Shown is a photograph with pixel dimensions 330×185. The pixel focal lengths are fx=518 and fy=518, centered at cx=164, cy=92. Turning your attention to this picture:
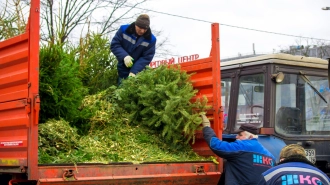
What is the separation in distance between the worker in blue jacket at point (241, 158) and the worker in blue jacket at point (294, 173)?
4.80 feet

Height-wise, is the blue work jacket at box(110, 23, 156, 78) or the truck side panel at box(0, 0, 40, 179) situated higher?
the blue work jacket at box(110, 23, 156, 78)

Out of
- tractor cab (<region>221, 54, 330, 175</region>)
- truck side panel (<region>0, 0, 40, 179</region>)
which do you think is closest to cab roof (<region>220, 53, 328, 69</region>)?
tractor cab (<region>221, 54, 330, 175</region>)

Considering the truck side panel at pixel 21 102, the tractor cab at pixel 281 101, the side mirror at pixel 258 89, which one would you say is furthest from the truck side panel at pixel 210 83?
the truck side panel at pixel 21 102

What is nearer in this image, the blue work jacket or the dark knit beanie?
the dark knit beanie

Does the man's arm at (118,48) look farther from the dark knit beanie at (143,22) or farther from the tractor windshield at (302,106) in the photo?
the tractor windshield at (302,106)

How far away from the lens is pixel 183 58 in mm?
6805

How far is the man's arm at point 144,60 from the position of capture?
7.19 metres

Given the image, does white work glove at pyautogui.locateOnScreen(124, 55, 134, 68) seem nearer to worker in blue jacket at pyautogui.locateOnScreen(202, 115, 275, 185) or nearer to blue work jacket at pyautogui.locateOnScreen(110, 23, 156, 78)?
blue work jacket at pyautogui.locateOnScreen(110, 23, 156, 78)

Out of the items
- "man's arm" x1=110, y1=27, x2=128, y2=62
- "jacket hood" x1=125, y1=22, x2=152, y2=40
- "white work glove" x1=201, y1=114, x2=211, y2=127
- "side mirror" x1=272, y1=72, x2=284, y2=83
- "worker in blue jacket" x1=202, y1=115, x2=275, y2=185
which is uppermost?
"jacket hood" x1=125, y1=22, x2=152, y2=40

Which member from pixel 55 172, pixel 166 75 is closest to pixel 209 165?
pixel 166 75

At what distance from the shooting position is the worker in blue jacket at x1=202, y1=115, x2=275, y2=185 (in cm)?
573

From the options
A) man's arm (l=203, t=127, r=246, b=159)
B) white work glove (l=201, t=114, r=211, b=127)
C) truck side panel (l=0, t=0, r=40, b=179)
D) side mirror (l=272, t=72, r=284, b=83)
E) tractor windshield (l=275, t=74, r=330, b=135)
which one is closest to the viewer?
truck side panel (l=0, t=0, r=40, b=179)

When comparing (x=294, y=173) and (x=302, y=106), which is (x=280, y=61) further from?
(x=294, y=173)

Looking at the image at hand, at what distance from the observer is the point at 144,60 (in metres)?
7.29
